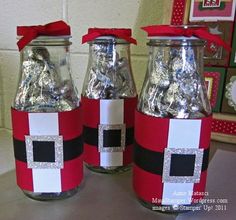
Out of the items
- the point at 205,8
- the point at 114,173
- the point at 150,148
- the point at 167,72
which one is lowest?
the point at 114,173

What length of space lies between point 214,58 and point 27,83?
480mm

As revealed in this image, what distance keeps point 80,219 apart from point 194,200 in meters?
0.17

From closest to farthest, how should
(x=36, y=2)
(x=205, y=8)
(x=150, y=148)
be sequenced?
1. (x=150, y=148)
2. (x=205, y=8)
3. (x=36, y=2)

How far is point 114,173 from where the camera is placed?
0.55 metres

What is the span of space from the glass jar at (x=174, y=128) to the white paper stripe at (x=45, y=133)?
12 centimetres

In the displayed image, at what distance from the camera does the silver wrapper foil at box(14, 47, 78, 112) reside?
0.43 m

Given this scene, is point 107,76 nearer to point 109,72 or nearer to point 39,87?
point 109,72

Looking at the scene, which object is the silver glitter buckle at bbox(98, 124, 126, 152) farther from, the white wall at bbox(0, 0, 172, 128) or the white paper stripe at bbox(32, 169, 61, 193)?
the white wall at bbox(0, 0, 172, 128)

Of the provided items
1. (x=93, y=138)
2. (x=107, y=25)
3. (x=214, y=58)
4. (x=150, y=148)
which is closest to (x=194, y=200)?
(x=150, y=148)

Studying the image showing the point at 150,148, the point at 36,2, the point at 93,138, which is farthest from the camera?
the point at 36,2

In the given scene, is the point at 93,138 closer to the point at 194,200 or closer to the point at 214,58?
the point at 194,200

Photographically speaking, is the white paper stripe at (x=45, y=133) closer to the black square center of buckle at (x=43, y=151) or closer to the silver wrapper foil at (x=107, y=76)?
the black square center of buckle at (x=43, y=151)

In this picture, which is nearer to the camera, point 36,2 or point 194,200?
point 194,200

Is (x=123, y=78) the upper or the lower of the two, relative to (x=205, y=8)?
lower
